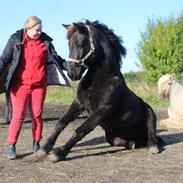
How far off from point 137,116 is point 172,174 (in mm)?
1982

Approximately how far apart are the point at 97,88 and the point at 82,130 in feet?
2.21

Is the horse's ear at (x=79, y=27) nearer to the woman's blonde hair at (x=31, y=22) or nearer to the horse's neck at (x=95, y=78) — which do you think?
the woman's blonde hair at (x=31, y=22)

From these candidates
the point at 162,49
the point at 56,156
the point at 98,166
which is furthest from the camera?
the point at 162,49

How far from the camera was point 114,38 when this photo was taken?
8.25 metres

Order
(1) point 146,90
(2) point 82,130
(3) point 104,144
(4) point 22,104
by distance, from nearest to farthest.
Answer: (2) point 82,130, (4) point 22,104, (3) point 104,144, (1) point 146,90

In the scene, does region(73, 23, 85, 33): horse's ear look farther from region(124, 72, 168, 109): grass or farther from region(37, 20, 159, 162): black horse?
region(124, 72, 168, 109): grass

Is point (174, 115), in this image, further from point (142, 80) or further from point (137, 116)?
point (142, 80)

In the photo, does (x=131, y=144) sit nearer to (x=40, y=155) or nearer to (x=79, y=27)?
(x=40, y=155)

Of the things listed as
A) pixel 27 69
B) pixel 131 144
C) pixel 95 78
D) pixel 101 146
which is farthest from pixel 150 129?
pixel 27 69

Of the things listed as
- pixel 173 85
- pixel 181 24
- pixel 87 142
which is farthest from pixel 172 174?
pixel 181 24

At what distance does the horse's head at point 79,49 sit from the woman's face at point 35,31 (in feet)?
1.41

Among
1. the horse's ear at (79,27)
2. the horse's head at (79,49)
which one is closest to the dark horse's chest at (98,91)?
the horse's head at (79,49)

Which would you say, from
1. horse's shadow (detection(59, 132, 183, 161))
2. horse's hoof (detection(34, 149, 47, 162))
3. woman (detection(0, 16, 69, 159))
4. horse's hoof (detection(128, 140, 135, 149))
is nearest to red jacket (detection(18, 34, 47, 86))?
woman (detection(0, 16, 69, 159))

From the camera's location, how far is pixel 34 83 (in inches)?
309
